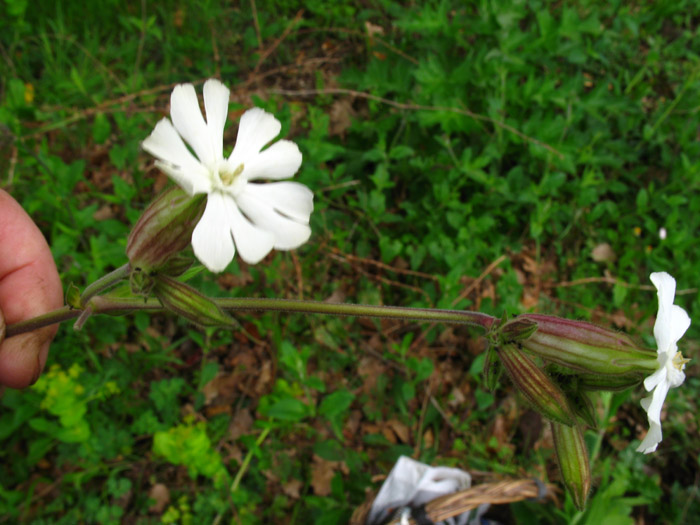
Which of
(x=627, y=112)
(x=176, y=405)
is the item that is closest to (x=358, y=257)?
(x=176, y=405)

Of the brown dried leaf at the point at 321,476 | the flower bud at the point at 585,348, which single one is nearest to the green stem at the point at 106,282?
the flower bud at the point at 585,348

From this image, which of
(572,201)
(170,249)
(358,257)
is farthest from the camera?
(572,201)

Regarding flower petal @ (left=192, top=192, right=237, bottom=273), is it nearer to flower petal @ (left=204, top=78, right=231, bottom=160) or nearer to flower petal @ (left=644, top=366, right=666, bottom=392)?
flower petal @ (left=204, top=78, right=231, bottom=160)

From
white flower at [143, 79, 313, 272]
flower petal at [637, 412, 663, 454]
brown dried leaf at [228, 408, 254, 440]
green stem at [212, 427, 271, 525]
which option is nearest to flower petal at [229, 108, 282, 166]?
white flower at [143, 79, 313, 272]

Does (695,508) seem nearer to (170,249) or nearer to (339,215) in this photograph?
(339,215)

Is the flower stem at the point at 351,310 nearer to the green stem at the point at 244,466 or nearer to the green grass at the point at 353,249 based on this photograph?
the green grass at the point at 353,249

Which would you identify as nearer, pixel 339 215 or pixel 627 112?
pixel 339 215
